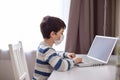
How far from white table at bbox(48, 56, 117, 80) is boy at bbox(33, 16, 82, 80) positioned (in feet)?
0.19

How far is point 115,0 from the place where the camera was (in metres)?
2.29

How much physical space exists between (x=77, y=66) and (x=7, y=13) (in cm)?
134

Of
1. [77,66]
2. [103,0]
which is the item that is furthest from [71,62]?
[103,0]

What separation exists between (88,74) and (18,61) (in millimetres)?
616

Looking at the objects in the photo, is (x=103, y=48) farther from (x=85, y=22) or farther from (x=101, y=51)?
(x=85, y=22)

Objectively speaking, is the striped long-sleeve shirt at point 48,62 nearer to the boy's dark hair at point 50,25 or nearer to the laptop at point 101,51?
the boy's dark hair at point 50,25

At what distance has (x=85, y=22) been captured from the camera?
231cm

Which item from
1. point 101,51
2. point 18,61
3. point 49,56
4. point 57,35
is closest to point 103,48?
point 101,51

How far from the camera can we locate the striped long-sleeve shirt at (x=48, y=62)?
142cm

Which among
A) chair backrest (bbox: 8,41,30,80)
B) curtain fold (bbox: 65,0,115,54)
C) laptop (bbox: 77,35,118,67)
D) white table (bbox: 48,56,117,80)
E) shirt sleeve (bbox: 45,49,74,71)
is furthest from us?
curtain fold (bbox: 65,0,115,54)

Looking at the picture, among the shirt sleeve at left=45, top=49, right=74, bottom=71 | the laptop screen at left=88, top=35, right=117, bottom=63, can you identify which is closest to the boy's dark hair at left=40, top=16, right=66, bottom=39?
the shirt sleeve at left=45, top=49, right=74, bottom=71

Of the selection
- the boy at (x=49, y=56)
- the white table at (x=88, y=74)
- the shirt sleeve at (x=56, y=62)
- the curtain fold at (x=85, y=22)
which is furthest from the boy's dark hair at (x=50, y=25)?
the curtain fold at (x=85, y=22)

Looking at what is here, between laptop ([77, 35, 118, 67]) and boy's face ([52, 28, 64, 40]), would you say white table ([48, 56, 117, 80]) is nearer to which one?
laptop ([77, 35, 118, 67])

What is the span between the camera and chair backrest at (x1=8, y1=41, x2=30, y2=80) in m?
1.54
